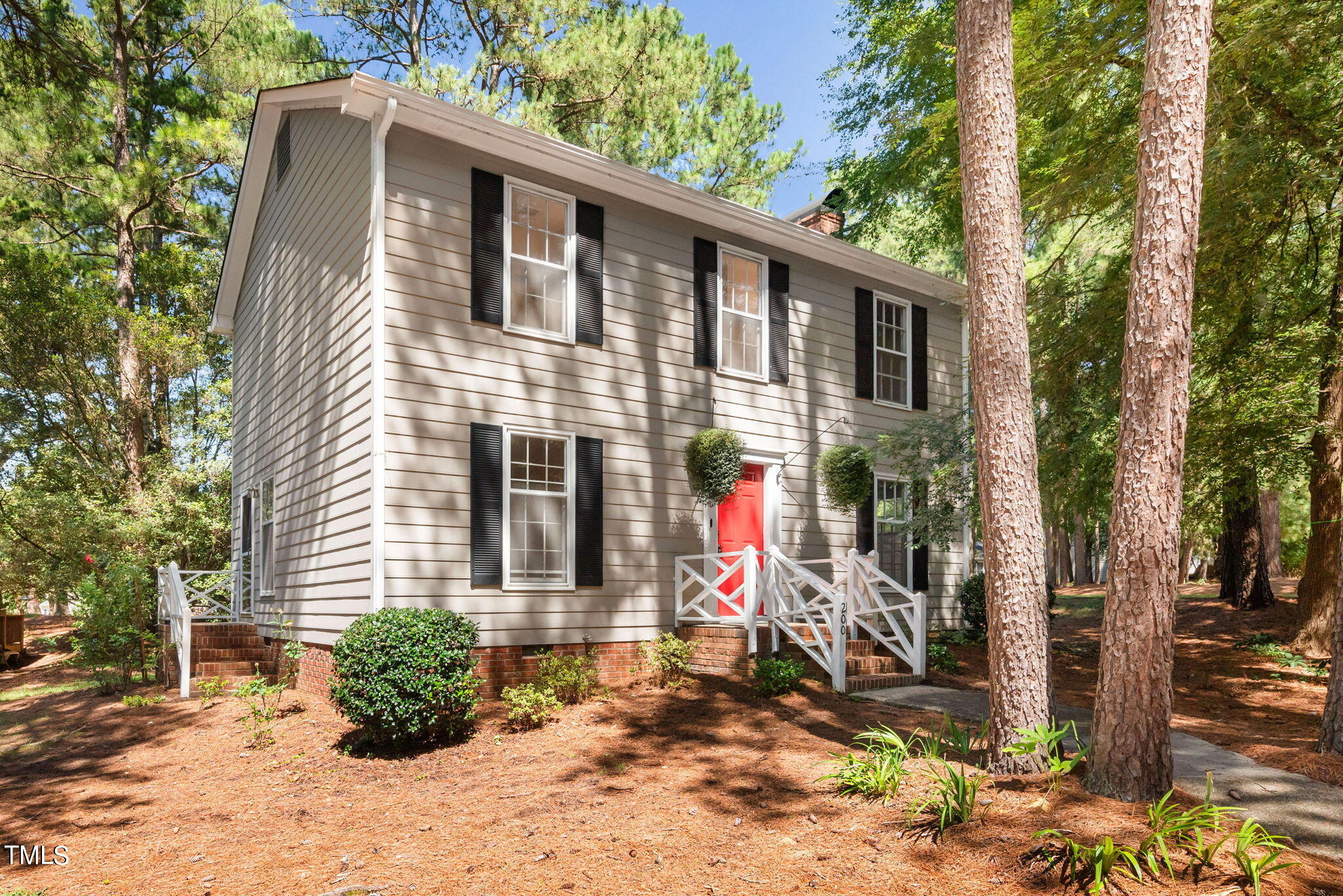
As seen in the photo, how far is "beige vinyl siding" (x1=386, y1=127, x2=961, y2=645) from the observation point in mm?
8492

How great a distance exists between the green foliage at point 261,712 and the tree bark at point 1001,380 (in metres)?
6.32

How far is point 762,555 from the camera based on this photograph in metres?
10.5

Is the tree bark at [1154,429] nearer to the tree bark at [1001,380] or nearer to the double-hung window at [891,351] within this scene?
the tree bark at [1001,380]

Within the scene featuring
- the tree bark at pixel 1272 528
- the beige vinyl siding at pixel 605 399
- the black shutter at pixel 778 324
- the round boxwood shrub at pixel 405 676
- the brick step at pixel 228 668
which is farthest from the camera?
the tree bark at pixel 1272 528

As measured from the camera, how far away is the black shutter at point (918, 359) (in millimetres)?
13672

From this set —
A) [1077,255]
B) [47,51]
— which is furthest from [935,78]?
[47,51]

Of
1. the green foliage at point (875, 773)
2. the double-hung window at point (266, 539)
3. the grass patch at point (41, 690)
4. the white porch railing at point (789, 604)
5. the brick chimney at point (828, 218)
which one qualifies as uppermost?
the brick chimney at point (828, 218)

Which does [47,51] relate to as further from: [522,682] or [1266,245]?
[1266,245]

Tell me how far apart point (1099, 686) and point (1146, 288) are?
2.29 metres

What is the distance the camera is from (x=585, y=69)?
60.0 feet

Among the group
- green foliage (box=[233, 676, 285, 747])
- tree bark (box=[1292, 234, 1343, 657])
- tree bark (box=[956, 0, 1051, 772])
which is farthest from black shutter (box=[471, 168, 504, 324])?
Result: tree bark (box=[1292, 234, 1343, 657])

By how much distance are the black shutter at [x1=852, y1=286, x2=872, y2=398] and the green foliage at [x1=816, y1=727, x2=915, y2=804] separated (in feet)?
25.2

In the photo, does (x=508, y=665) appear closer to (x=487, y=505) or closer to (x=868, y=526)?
(x=487, y=505)

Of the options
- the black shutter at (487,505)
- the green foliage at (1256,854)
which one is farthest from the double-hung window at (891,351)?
the green foliage at (1256,854)
